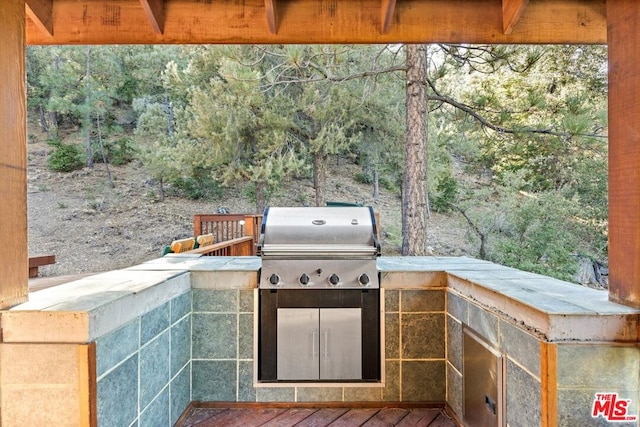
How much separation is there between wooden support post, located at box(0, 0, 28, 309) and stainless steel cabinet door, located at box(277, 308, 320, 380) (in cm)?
137

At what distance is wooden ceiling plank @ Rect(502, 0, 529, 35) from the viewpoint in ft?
6.50

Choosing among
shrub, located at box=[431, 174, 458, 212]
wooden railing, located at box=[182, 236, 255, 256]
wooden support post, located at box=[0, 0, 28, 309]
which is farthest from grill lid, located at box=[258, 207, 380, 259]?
shrub, located at box=[431, 174, 458, 212]

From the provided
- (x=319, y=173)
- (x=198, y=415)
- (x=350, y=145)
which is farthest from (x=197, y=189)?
(x=198, y=415)

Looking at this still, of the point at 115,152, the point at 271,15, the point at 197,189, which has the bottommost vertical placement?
the point at 197,189

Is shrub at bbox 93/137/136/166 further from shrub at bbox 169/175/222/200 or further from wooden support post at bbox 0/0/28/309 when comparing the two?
wooden support post at bbox 0/0/28/309

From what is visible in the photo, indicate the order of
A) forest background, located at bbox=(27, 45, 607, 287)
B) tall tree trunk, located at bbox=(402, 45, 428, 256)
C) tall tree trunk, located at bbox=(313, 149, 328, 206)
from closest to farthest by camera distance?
tall tree trunk, located at bbox=(402, 45, 428, 256) → forest background, located at bbox=(27, 45, 607, 287) → tall tree trunk, located at bbox=(313, 149, 328, 206)

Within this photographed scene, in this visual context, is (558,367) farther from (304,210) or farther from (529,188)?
(529,188)

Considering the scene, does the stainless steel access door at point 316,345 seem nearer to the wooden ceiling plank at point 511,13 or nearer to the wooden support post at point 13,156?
the wooden support post at point 13,156

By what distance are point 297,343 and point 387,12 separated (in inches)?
79.4

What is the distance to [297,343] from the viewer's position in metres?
2.41

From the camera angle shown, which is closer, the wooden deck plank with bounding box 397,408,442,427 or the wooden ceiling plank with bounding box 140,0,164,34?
the wooden ceiling plank with bounding box 140,0,164,34

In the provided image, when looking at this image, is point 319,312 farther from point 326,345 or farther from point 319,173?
point 319,173

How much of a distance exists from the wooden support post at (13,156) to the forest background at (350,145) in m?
3.94

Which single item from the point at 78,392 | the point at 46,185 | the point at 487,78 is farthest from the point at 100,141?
the point at 78,392
